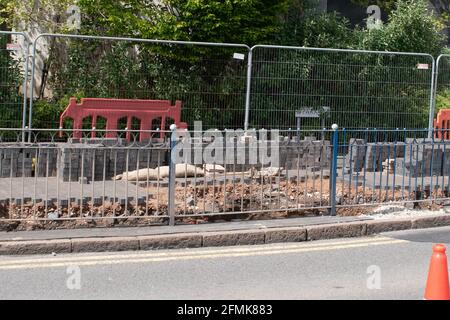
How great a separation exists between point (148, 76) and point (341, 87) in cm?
402

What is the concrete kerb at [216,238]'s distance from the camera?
8.44 m

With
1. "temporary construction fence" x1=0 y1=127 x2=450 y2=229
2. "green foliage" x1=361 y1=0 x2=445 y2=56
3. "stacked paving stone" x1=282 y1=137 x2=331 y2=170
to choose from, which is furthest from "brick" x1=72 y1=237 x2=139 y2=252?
"green foliage" x1=361 y1=0 x2=445 y2=56

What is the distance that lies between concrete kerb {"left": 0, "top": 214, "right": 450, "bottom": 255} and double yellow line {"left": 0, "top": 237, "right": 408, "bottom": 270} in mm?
139

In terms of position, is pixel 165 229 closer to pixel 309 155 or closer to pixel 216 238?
pixel 216 238

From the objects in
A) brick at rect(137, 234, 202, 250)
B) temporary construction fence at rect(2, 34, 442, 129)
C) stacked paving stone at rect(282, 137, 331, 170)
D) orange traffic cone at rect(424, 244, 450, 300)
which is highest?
temporary construction fence at rect(2, 34, 442, 129)

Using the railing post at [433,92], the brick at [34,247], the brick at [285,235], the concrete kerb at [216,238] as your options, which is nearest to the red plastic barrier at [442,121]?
the railing post at [433,92]

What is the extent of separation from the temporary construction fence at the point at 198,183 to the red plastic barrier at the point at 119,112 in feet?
7.34

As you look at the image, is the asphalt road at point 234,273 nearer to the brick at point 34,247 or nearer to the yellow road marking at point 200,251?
the yellow road marking at point 200,251

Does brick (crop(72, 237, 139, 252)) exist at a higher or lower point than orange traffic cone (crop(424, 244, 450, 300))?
lower

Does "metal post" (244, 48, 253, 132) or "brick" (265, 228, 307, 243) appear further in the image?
"metal post" (244, 48, 253, 132)

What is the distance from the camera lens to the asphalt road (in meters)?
6.99

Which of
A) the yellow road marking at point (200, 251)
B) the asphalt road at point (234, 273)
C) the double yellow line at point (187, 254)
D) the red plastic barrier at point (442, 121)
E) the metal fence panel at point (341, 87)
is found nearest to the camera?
the asphalt road at point (234, 273)

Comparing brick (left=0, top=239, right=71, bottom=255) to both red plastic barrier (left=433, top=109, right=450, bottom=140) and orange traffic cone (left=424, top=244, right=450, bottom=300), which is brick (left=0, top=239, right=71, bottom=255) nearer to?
orange traffic cone (left=424, top=244, right=450, bottom=300)

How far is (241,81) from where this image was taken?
15422mm
